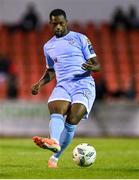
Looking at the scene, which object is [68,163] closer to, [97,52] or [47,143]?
[47,143]

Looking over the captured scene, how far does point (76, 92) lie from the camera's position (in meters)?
10.7

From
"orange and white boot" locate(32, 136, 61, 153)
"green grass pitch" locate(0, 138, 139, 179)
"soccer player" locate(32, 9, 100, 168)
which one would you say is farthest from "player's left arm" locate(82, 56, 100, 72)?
"green grass pitch" locate(0, 138, 139, 179)

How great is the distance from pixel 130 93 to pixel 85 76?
444 inches

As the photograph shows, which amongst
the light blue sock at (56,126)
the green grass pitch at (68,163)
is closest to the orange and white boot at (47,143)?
the light blue sock at (56,126)

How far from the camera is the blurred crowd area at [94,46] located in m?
23.4

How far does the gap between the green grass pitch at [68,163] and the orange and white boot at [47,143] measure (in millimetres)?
312

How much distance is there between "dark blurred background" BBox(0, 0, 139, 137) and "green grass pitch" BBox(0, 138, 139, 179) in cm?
538

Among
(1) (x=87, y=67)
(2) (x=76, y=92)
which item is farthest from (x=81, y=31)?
(1) (x=87, y=67)

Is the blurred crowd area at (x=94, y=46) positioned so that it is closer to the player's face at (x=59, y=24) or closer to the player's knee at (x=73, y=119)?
the player's face at (x=59, y=24)

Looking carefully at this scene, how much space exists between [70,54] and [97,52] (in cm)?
1471

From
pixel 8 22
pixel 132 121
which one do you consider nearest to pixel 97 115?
pixel 132 121

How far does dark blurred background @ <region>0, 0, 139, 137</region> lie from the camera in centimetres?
2242

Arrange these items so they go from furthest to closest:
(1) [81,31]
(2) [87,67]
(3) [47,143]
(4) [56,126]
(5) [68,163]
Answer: (1) [81,31] → (5) [68,163] → (2) [87,67] → (4) [56,126] → (3) [47,143]

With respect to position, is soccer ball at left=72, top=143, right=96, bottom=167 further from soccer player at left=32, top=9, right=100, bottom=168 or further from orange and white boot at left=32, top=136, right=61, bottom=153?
orange and white boot at left=32, top=136, right=61, bottom=153
